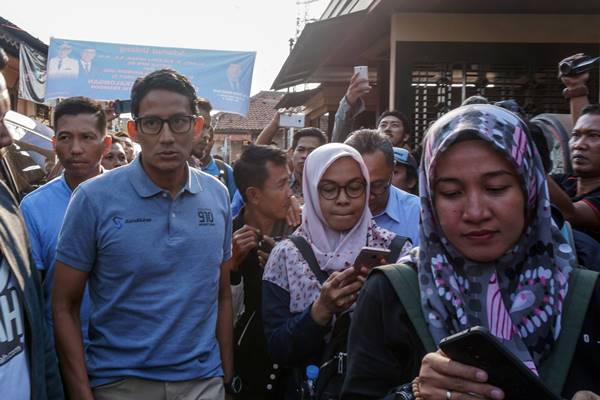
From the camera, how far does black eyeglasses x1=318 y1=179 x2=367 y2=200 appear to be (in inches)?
114

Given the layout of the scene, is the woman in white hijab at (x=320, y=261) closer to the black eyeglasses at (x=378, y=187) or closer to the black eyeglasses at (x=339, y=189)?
the black eyeglasses at (x=339, y=189)

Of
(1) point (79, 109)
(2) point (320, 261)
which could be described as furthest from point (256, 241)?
(1) point (79, 109)

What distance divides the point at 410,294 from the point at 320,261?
101 cm

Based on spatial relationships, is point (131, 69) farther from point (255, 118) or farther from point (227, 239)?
point (255, 118)

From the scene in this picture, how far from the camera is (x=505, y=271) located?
1786 mm

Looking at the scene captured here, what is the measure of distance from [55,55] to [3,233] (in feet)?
26.9

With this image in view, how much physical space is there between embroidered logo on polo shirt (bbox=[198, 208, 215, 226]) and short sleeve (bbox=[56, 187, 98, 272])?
448 millimetres

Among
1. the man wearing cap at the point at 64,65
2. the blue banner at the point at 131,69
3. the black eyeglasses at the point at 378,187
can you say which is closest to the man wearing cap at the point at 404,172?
the black eyeglasses at the point at 378,187

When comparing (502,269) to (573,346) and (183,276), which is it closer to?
(573,346)

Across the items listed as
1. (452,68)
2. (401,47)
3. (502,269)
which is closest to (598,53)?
(452,68)

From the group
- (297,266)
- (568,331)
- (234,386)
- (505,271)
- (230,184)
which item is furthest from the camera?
(230,184)

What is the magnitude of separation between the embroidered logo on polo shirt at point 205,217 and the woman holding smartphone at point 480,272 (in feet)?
3.86

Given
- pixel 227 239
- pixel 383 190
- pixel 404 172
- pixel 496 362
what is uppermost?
pixel 404 172

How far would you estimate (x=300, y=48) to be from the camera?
1105 cm
